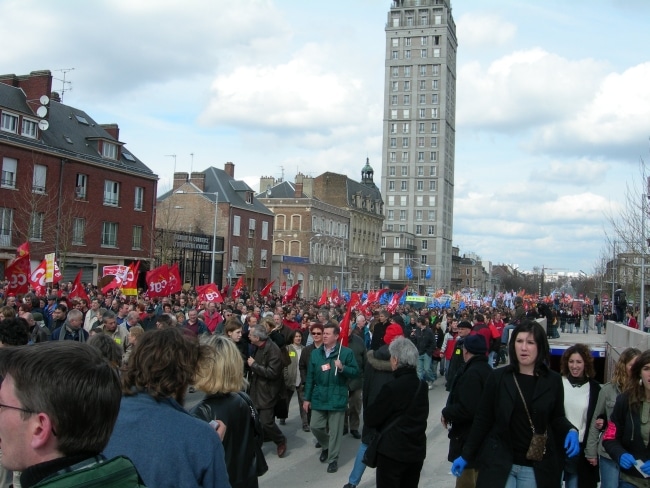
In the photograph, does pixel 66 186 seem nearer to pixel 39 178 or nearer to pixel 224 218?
pixel 39 178

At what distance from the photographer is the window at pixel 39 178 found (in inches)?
1378

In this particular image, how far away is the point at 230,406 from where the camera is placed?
179 inches

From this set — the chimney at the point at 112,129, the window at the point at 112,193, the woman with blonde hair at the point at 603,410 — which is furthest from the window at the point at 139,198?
the woman with blonde hair at the point at 603,410

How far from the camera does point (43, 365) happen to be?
84.8 inches

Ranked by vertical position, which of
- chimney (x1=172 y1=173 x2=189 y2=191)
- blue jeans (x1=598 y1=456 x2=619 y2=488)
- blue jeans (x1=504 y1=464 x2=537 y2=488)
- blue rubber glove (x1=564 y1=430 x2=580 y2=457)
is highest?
chimney (x1=172 y1=173 x2=189 y2=191)

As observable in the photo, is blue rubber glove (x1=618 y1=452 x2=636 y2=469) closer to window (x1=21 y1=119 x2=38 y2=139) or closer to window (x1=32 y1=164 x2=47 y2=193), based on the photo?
window (x1=32 y1=164 x2=47 y2=193)

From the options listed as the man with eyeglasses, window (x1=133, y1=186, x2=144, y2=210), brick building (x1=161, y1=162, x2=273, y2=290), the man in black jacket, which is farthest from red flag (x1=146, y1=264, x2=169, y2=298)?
brick building (x1=161, y1=162, x2=273, y2=290)

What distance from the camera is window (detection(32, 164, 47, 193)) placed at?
35000 mm

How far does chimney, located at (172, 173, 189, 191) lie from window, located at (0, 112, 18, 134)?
82.2 ft

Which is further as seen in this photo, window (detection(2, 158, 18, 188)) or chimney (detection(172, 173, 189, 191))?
chimney (detection(172, 173, 189, 191))

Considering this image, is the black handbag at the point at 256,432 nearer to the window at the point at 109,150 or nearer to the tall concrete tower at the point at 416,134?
the window at the point at 109,150

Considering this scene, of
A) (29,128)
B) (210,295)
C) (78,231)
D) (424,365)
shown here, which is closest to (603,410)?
(424,365)

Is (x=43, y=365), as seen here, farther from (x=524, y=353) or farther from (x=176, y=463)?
(x=524, y=353)

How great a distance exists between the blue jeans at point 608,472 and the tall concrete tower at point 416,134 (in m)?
108
